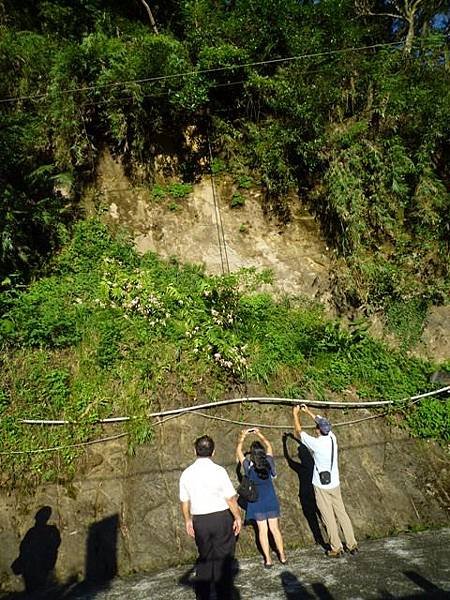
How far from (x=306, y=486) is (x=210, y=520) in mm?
3484

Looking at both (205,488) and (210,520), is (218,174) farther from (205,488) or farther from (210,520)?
(210,520)

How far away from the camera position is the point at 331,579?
4.88 metres

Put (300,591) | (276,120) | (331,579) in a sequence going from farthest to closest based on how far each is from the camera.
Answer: (276,120), (331,579), (300,591)

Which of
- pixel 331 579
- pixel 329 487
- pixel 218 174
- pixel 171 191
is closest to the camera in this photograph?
pixel 331 579

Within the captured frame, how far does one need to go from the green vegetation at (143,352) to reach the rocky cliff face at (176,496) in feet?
1.20

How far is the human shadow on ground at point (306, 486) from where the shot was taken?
6410 millimetres

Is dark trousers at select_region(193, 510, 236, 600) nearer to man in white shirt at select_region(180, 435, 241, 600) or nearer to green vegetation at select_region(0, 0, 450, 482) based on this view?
man in white shirt at select_region(180, 435, 241, 600)

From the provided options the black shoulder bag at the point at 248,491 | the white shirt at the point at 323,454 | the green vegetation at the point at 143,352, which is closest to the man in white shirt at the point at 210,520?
the black shoulder bag at the point at 248,491

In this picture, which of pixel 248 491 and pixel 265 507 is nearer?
pixel 248 491

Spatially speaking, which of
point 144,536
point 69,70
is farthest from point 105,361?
point 69,70

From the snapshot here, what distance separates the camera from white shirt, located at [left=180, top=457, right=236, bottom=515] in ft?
12.8

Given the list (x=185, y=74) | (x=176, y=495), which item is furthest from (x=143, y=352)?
(x=185, y=74)

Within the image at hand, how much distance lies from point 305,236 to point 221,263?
2.43 metres

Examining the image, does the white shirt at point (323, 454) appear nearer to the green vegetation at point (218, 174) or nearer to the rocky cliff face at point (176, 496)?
the rocky cliff face at point (176, 496)
